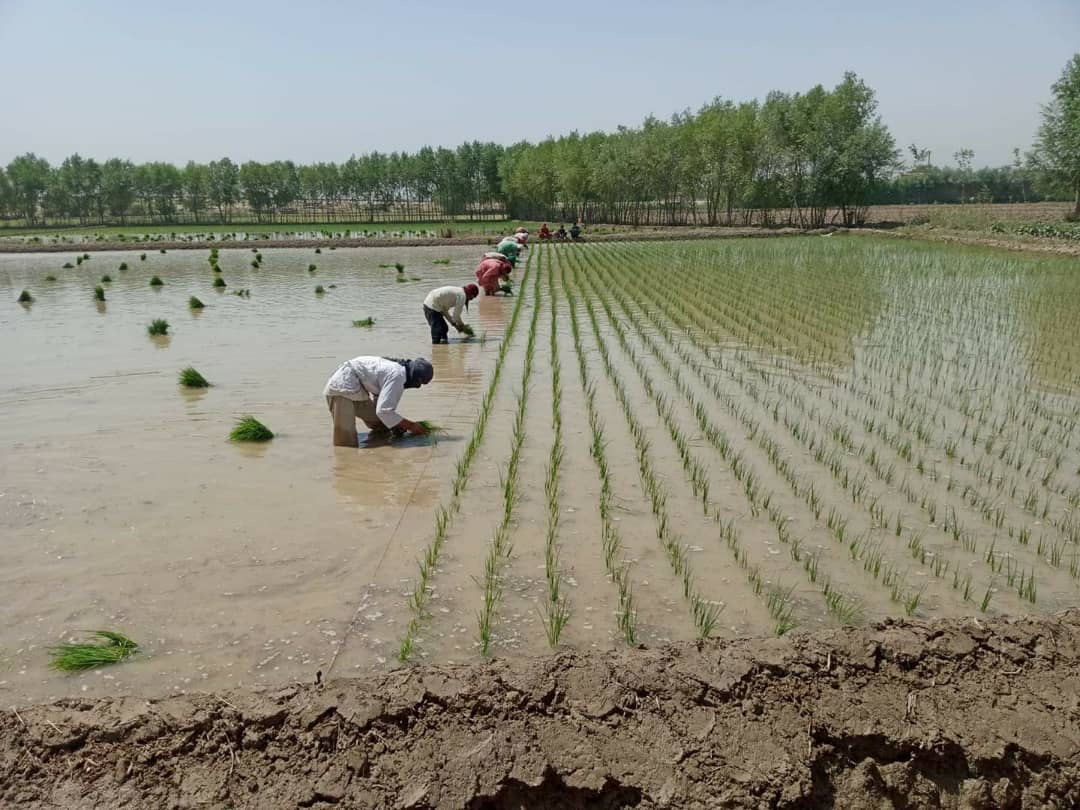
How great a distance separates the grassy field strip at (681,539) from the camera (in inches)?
129

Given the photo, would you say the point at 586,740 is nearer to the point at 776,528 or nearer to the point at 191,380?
the point at 776,528

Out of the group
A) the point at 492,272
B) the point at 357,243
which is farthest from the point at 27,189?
the point at 492,272

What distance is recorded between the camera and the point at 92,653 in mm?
2865

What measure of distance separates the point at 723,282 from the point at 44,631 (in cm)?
1412

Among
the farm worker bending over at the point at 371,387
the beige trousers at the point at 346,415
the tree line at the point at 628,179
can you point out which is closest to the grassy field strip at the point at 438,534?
the farm worker bending over at the point at 371,387

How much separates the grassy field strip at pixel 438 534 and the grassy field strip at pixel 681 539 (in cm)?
120

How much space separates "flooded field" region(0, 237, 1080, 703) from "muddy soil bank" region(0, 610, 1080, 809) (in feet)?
0.99

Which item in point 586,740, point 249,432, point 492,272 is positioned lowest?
point 586,740

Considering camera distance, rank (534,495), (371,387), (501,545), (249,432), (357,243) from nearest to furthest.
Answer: (501,545)
(534,495)
(371,387)
(249,432)
(357,243)

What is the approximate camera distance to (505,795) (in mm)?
2332

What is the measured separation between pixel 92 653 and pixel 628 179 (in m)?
47.9

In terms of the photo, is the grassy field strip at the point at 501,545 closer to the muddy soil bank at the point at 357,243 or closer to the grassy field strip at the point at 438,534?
the grassy field strip at the point at 438,534

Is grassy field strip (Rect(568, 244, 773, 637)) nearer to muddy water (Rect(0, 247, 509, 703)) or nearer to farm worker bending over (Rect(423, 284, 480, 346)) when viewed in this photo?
muddy water (Rect(0, 247, 509, 703))

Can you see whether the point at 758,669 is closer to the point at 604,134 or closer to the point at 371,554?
the point at 371,554
